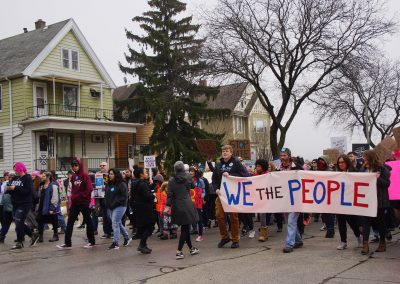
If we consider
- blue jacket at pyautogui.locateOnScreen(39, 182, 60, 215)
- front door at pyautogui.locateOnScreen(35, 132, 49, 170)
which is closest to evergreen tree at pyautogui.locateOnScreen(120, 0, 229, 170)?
front door at pyautogui.locateOnScreen(35, 132, 49, 170)

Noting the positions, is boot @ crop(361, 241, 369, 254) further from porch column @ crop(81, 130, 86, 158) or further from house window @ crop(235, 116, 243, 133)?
house window @ crop(235, 116, 243, 133)

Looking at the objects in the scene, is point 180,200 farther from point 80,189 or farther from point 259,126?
point 259,126

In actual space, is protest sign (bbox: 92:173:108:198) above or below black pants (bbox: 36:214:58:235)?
above

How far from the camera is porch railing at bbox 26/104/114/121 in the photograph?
101 ft

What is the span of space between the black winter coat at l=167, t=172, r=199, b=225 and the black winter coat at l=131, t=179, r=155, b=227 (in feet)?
3.22

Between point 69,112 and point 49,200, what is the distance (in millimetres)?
20685

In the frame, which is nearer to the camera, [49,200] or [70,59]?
[49,200]

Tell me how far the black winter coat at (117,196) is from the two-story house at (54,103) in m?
18.0

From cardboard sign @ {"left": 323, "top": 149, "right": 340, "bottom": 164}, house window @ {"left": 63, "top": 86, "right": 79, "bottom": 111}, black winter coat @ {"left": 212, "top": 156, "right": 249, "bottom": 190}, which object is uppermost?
house window @ {"left": 63, "top": 86, "right": 79, "bottom": 111}

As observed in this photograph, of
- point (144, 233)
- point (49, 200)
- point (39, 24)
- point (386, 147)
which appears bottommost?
point (144, 233)

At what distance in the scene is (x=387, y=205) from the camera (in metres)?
8.77

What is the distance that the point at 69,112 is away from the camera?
32.7 meters

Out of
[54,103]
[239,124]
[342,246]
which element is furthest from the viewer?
[239,124]

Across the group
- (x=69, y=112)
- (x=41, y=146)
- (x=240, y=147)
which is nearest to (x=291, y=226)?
(x=240, y=147)
